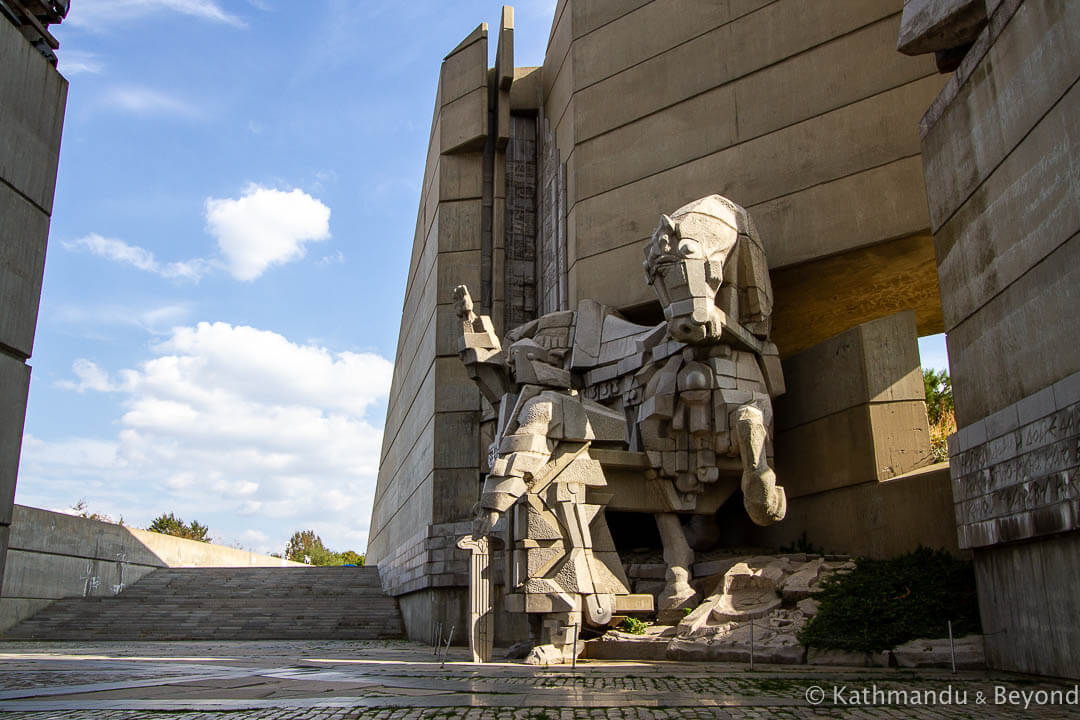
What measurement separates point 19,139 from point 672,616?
32.9 feet

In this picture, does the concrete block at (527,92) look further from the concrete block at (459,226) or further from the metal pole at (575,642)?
the metal pole at (575,642)

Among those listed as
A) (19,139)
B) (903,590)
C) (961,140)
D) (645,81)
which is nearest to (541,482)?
(903,590)

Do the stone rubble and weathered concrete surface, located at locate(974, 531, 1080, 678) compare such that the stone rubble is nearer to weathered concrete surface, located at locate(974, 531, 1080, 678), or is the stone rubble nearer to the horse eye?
weathered concrete surface, located at locate(974, 531, 1080, 678)

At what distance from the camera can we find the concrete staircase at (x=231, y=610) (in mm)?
20203

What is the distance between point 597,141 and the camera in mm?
19438

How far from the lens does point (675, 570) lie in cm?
1301

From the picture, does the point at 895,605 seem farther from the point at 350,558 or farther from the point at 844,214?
the point at 350,558

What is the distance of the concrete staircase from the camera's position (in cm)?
2020

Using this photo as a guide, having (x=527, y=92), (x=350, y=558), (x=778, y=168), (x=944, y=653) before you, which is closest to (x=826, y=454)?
(x=944, y=653)

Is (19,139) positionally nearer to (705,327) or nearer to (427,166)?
(705,327)

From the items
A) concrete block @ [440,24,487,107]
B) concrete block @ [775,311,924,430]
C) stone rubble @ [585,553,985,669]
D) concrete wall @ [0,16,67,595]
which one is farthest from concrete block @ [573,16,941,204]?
concrete wall @ [0,16,67,595]

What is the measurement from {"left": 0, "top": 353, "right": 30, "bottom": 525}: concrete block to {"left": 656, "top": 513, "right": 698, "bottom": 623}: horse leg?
31.0ft

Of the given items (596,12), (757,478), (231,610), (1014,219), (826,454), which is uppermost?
(596,12)

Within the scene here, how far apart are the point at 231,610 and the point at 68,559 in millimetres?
4508
